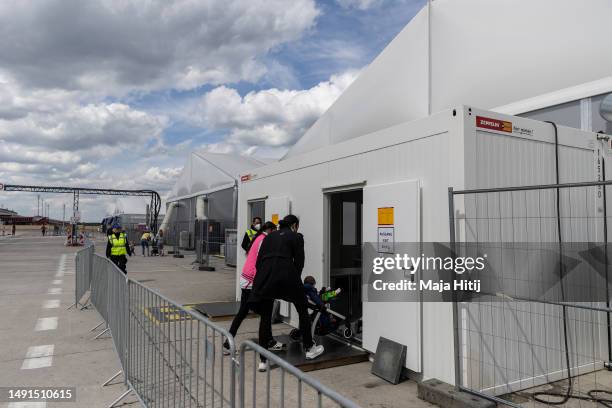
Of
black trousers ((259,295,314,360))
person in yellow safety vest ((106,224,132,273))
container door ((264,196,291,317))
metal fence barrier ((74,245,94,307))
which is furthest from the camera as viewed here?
person in yellow safety vest ((106,224,132,273))

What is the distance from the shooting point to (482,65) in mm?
8562

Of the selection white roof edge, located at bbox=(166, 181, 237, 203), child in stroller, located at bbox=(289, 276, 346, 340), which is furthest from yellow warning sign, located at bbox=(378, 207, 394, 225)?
white roof edge, located at bbox=(166, 181, 237, 203)

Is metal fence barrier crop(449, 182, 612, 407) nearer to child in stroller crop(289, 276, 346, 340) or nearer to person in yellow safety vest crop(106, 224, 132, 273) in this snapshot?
child in stroller crop(289, 276, 346, 340)

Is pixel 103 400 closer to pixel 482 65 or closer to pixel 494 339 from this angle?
pixel 494 339

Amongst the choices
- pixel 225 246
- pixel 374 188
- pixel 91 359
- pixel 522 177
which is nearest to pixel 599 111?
pixel 522 177

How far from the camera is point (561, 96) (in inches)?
277

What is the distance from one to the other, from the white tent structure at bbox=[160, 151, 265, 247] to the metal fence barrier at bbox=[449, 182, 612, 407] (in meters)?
19.2

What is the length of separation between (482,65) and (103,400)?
8295mm

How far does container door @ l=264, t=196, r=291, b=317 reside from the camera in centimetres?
729

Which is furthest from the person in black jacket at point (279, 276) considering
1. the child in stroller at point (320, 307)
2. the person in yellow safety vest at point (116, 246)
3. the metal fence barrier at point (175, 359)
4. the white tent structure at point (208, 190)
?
Answer: the white tent structure at point (208, 190)

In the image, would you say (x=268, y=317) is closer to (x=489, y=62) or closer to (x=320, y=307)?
(x=320, y=307)

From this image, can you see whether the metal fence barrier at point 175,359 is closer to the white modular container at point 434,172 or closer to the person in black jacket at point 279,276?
the person in black jacket at point 279,276

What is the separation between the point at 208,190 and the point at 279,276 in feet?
80.1

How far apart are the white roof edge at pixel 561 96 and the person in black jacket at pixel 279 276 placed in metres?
4.93
